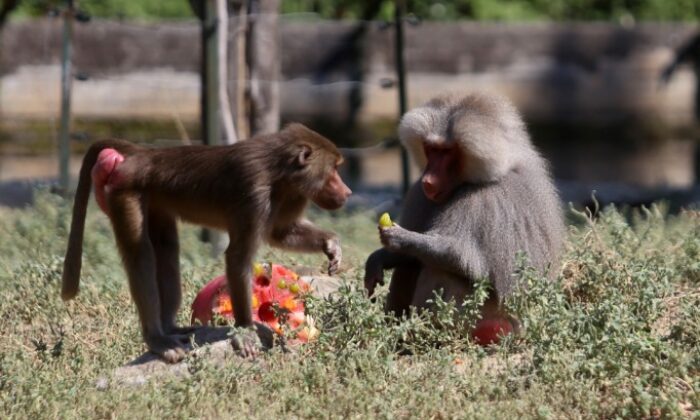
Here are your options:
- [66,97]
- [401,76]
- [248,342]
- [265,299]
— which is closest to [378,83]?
[401,76]

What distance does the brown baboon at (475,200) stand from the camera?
5496mm

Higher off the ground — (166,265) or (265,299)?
(166,265)

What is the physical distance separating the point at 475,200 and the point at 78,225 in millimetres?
1779

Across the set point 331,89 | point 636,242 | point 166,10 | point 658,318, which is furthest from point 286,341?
point 166,10

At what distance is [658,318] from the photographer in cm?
562

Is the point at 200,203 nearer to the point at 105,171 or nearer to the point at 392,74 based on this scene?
the point at 105,171

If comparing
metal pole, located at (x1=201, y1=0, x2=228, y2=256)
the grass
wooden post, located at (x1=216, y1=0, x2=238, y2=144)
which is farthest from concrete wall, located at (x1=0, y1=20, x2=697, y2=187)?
the grass

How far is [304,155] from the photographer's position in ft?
17.7

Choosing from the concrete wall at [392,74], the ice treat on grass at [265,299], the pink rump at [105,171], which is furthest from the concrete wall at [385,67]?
the pink rump at [105,171]

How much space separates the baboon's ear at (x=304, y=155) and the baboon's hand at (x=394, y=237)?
0.46m

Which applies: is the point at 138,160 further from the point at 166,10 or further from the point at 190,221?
the point at 166,10

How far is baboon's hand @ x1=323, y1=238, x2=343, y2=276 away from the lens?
557cm

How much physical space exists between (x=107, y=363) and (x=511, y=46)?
10.1 m

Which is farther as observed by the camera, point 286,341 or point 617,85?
point 617,85
